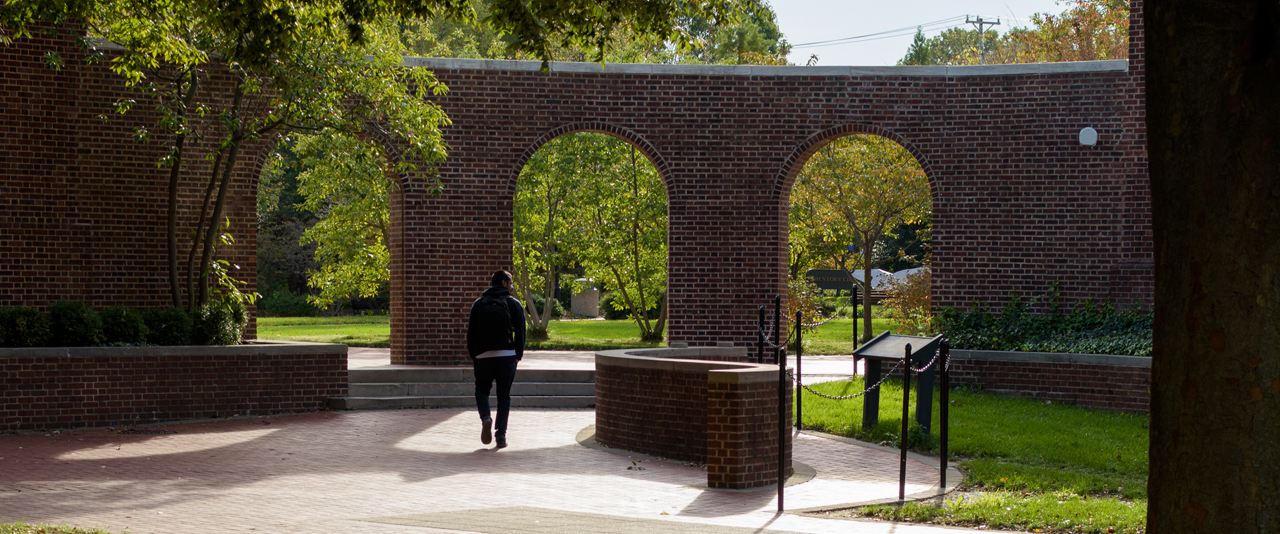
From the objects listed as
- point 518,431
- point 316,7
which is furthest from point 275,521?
point 316,7

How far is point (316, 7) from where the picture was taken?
10844 millimetres

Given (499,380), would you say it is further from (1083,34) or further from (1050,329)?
Answer: (1083,34)

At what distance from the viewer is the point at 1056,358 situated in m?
14.3

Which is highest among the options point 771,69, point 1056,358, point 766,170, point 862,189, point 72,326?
point 771,69

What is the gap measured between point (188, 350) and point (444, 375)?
3.37 meters

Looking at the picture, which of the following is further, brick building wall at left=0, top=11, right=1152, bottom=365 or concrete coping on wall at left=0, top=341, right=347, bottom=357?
brick building wall at left=0, top=11, right=1152, bottom=365

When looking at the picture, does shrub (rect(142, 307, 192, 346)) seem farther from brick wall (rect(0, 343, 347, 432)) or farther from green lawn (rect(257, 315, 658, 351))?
green lawn (rect(257, 315, 658, 351))

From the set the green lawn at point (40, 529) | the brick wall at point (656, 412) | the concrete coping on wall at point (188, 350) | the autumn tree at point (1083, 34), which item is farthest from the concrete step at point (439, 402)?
the autumn tree at point (1083, 34)

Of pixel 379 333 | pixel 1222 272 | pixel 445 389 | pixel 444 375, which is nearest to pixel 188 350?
pixel 445 389

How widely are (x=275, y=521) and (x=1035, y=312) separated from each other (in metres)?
12.5

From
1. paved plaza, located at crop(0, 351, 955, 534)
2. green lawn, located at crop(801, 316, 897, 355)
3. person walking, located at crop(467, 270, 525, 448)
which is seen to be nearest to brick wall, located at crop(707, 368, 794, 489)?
paved plaza, located at crop(0, 351, 955, 534)

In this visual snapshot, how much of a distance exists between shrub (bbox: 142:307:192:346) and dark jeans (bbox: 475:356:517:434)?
160 inches

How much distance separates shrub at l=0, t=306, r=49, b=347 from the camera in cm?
1159

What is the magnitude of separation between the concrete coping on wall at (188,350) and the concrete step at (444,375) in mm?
994
